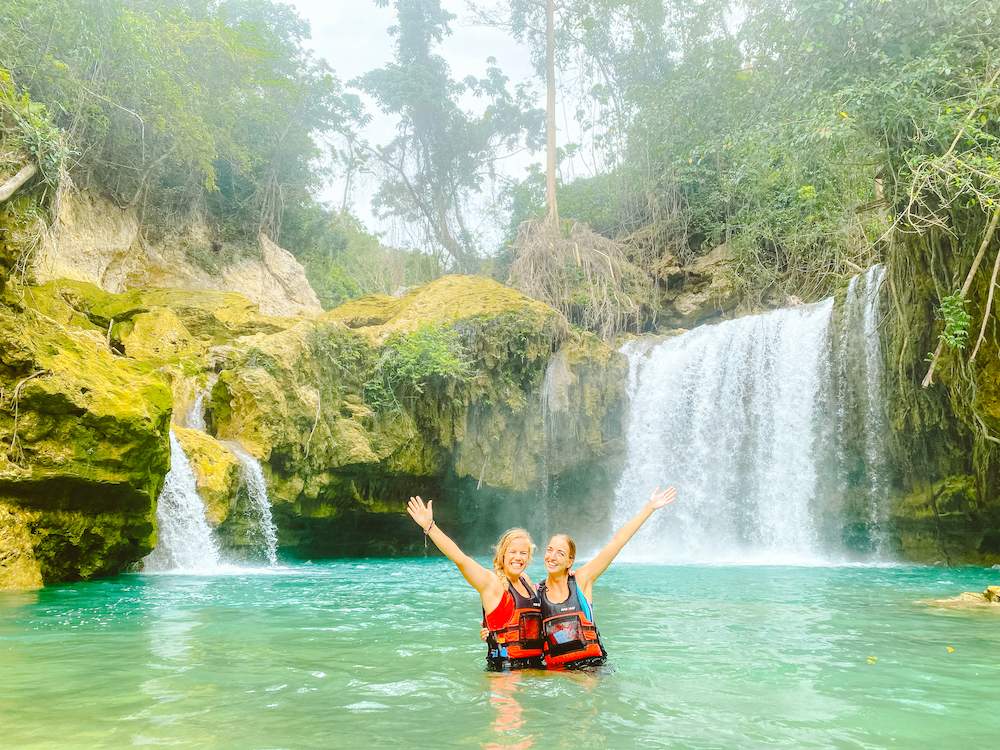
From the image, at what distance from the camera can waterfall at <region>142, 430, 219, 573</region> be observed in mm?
12078

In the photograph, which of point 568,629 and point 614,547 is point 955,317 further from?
point 568,629

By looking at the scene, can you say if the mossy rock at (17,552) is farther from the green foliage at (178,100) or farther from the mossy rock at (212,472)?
the green foliage at (178,100)

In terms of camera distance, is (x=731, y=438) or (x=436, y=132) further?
(x=436, y=132)

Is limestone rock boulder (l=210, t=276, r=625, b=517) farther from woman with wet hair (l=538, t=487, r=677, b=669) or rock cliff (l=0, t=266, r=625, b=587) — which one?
woman with wet hair (l=538, t=487, r=677, b=669)

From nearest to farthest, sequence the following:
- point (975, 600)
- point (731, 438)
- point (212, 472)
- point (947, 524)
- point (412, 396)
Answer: point (975, 600), point (212, 472), point (947, 524), point (731, 438), point (412, 396)

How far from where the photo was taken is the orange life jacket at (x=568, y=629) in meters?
4.43

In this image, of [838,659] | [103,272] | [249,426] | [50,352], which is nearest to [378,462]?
[249,426]

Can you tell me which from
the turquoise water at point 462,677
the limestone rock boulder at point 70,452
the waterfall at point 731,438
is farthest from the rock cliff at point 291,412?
the turquoise water at point 462,677

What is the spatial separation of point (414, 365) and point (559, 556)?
12.4m

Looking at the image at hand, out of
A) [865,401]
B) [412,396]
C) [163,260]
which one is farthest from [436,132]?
[865,401]

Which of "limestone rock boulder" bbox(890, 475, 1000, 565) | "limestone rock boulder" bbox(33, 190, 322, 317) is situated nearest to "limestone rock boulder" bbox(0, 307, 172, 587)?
"limestone rock boulder" bbox(33, 190, 322, 317)

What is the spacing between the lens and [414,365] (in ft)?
54.1

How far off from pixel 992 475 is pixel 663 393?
686 centimetres

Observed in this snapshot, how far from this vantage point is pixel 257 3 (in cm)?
2831
